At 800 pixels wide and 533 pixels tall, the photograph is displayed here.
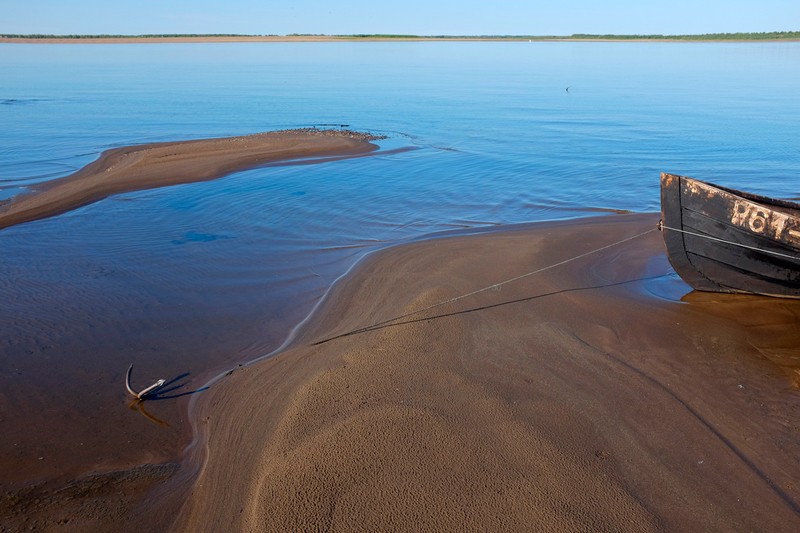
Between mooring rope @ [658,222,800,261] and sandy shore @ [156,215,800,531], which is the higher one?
mooring rope @ [658,222,800,261]

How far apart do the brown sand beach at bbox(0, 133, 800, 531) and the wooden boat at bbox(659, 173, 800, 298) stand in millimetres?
311

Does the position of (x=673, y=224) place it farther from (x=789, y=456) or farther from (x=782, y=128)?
(x=782, y=128)

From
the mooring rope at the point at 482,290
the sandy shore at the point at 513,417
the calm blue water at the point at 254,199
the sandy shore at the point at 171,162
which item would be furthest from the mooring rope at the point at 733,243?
the sandy shore at the point at 171,162

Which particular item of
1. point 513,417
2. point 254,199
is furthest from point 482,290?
A: point 254,199

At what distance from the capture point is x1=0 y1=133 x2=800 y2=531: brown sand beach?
414 cm

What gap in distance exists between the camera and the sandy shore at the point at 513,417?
13.6 feet

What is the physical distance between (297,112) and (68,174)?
45.5 feet

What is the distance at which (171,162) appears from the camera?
16.3m

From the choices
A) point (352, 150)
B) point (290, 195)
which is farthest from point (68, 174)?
point (352, 150)

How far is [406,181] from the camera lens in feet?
50.3

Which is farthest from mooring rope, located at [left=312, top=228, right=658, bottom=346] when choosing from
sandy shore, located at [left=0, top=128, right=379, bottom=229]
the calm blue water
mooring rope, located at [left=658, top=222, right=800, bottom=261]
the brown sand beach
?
sandy shore, located at [left=0, top=128, right=379, bottom=229]

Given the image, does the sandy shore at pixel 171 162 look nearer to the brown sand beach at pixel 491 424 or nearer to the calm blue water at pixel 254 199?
the calm blue water at pixel 254 199

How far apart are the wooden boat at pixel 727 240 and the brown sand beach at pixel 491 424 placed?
31 cm

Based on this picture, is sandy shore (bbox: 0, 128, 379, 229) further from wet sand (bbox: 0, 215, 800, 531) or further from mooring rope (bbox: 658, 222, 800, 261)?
mooring rope (bbox: 658, 222, 800, 261)
